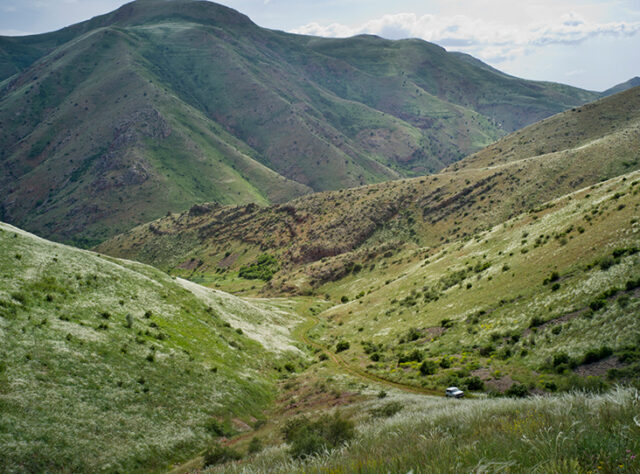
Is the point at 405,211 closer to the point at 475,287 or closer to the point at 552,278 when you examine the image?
the point at 475,287

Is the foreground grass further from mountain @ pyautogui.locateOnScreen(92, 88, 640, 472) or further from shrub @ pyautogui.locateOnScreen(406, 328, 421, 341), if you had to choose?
shrub @ pyautogui.locateOnScreen(406, 328, 421, 341)

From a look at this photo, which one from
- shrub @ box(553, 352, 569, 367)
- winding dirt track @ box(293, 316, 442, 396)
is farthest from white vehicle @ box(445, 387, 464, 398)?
shrub @ box(553, 352, 569, 367)

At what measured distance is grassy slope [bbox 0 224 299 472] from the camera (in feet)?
61.7

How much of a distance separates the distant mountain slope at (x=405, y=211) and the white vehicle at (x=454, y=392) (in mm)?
Answer: 55087

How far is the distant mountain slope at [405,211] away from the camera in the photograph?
91.7 metres

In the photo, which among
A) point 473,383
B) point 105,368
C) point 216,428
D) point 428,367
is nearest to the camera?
point 105,368

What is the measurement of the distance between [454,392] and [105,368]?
83.1ft

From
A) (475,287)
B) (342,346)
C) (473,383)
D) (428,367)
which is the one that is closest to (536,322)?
(473,383)

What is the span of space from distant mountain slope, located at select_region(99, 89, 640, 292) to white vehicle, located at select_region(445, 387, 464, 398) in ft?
181

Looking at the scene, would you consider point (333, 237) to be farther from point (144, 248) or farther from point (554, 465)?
point (554, 465)

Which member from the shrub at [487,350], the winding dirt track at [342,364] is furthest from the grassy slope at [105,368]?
the shrub at [487,350]

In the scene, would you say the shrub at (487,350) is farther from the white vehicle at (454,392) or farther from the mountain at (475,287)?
the white vehicle at (454,392)

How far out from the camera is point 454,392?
2608cm

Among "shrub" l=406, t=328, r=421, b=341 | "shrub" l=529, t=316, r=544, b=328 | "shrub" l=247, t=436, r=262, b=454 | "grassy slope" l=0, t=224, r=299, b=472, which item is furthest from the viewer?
"shrub" l=406, t=328, r=421, b=341
